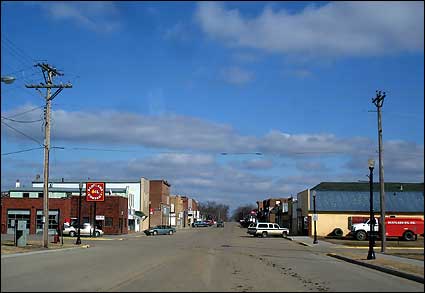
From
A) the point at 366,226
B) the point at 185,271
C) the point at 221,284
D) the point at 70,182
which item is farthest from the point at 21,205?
the point at 221,284

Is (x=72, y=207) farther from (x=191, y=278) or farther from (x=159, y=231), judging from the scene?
(x=191, y=278)

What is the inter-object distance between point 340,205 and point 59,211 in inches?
1415

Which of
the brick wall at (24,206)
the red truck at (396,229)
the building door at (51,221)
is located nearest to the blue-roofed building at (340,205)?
the red truck at (396,229)

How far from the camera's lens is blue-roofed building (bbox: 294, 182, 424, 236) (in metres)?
40.2

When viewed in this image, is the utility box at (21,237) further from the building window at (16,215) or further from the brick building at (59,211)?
the building window at (16,215)

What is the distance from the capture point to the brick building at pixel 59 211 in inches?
2835

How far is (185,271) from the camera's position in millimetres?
20703

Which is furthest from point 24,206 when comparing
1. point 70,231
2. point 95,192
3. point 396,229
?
point 396,229

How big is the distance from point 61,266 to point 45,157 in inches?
636

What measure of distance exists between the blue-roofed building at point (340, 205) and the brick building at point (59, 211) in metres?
24.0

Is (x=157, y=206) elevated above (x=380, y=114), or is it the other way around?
(x=380, y=114)

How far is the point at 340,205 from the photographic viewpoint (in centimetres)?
5925

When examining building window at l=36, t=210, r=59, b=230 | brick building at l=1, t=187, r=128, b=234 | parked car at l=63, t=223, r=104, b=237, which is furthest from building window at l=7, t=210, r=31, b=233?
parked car at l=63, t=223, r=104, b=237

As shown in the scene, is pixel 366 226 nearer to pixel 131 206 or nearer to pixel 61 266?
pixel 61 266
